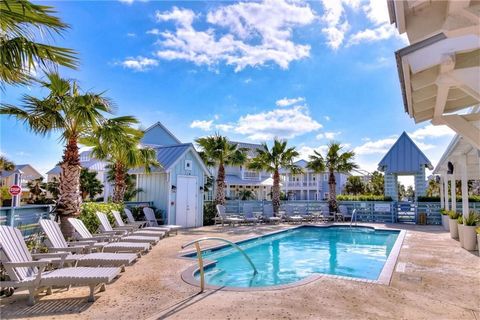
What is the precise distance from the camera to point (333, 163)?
2181 cm

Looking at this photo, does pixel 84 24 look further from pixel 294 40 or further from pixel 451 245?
pixel 451 245

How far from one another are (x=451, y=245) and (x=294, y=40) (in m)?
9.53

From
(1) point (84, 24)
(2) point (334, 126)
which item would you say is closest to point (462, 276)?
(1) point (84, 24)

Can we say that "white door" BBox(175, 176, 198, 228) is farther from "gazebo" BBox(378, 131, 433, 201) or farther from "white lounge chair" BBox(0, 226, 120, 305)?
"gazebo" BBox(378, 131, 433, 201)

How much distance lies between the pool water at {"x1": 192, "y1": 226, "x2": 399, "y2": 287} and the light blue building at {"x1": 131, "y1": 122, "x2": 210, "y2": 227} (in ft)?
15.4

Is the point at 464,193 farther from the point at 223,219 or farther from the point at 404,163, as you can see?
the point at 223,219

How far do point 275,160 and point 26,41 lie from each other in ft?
57.6

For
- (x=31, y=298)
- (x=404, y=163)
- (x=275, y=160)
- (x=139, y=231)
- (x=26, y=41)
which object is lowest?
(x=31, y=298)

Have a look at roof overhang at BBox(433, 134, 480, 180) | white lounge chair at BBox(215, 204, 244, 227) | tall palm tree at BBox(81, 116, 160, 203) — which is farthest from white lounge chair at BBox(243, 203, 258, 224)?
roof overhang at BBox(433, 134, 480, 180)

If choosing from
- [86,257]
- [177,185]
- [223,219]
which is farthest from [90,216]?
[223,219]

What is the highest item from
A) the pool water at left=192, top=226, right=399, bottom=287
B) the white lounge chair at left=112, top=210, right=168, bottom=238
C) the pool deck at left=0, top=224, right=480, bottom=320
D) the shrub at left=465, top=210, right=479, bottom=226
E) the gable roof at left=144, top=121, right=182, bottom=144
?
the gable roof at left=144, top=121, right=182, bottom=144

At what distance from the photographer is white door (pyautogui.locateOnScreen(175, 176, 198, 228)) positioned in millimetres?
16328

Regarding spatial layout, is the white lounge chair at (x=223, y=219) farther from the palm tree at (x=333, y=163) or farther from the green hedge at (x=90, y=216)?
the palm tree at (x=333, y=163)

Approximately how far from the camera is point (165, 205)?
15969 millimetres
